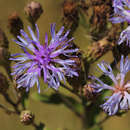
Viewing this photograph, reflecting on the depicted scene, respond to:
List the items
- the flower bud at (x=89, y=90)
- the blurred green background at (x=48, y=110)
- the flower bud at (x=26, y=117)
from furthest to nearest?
the blurred green background at (x=48, y=110)
the flower bud at (x=26, y=117)
the flower bud at (x=89, y=90)

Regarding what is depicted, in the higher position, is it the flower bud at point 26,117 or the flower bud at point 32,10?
the flower bud at point 32,10

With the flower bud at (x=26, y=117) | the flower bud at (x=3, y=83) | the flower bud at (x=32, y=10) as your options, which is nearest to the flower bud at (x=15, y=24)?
the flower bud at (x=32, y=10)

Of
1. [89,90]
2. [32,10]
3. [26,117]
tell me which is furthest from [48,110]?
[89,90]

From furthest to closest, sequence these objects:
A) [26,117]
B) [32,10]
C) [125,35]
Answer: [32,10] < [26,117] < [125,35]

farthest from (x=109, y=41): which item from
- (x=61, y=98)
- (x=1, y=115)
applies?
(x=1, y=115)

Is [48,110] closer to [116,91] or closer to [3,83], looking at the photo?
[3,83]

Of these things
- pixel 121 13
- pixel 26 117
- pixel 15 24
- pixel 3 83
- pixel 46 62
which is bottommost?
pixel 26 117

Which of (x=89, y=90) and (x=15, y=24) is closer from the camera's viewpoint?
(x=89, y=90)

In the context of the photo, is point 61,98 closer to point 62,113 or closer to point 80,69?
point 80,69

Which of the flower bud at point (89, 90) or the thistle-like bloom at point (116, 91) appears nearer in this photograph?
the thistle-like bloom at point (116, 91)

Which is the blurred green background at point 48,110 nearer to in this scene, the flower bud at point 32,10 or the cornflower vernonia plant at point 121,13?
the flower bud at point 32,10
